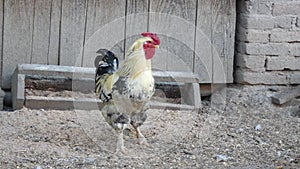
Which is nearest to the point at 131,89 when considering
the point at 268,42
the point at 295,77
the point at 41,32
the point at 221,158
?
the point at 221,158

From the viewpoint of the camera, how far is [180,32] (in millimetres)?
6137

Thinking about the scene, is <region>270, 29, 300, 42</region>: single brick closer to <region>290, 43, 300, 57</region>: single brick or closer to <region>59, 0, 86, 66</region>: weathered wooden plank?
<region>290, 43, 300, 57</region>: single brick

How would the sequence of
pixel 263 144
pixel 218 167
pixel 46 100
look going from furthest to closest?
pixel 46 100 → pixel 263 144 → pixel 218 167

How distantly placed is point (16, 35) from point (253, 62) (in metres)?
2.06

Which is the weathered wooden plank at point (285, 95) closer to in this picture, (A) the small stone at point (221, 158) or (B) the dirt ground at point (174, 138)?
(B) the dirt ground at point (174, 138)

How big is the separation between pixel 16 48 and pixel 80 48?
1.77ft

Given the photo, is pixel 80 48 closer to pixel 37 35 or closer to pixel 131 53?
pixel 37 35

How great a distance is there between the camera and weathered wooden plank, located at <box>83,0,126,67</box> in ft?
19.5

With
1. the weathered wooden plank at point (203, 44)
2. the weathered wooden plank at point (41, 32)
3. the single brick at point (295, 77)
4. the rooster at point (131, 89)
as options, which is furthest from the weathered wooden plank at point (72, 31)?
the single brick at point (295, 77)

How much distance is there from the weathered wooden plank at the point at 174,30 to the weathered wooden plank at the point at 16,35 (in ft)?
3.45

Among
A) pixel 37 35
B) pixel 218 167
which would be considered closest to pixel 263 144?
pixel 218 167

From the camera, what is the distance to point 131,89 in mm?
4730

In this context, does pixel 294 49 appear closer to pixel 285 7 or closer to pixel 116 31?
pixel 285 7

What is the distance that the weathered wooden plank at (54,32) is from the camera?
5875mm
